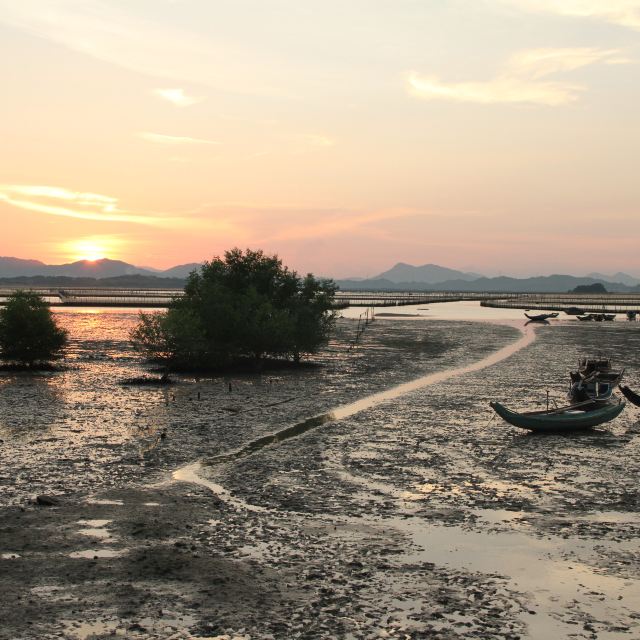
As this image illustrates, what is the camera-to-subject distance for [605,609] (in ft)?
45.7

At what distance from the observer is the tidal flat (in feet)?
44.4

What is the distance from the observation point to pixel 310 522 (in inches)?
746

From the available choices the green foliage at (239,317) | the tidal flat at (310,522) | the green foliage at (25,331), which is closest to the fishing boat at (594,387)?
the tidal flat at (310,522)

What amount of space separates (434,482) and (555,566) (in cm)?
721

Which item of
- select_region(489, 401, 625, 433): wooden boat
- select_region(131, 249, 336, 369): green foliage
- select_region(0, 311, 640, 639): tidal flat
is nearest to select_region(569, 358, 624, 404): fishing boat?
select_region(0, 311, 640, 639): tidal flat

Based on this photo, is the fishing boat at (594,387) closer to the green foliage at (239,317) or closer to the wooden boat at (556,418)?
the wooden boat at (556,418)

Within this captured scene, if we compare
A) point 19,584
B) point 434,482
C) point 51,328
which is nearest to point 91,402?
point 51,328

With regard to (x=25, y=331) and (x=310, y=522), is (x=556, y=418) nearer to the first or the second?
(x=310, y=522)

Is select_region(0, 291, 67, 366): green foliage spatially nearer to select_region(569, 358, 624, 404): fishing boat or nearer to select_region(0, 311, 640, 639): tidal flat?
select_region(0, 311, 640, 639): tidal flat

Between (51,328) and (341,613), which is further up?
(51,328)

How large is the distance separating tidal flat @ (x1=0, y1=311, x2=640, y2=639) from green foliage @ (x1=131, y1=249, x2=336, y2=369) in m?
13.6

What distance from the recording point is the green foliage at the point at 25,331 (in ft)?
176

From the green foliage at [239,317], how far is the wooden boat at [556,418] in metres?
27.2

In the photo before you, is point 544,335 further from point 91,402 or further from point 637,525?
point 637,525
